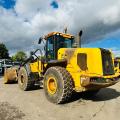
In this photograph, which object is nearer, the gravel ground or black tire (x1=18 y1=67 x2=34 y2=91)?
the gravel ground

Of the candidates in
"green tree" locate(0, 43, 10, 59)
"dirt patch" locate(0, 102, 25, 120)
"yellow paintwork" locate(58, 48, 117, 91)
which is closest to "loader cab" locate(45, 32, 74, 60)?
"yellow paintwork" locate(58, 48, 117, 91)

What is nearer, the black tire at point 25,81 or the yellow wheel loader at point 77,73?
the yellow wheel loader at point 77,73

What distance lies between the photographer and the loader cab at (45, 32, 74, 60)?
10.2m

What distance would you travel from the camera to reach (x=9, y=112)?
7418 mm

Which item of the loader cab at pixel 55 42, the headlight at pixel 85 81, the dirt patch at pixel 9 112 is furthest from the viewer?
the loader cab at pixel 55 42

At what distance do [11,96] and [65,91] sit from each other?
292 cm

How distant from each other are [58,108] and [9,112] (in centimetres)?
162

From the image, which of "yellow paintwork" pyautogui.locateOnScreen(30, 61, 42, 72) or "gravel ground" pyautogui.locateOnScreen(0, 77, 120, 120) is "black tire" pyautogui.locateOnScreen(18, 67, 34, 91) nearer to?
"yellow paintwork" pyautogui.locateOnScreen(30, 61, 42, 72)

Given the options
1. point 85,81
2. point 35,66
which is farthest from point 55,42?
point 85,81

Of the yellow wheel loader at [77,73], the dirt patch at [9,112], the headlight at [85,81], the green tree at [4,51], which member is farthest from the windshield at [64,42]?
the green tree at [4,51]

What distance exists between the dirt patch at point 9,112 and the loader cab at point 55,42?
3.00 m

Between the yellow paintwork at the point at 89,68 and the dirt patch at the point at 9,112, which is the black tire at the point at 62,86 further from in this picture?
the dirt patch at the point at 9,112

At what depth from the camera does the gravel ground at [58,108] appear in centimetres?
692

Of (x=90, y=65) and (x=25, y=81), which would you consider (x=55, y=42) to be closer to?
(x=90, y=65)
